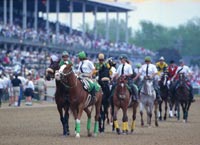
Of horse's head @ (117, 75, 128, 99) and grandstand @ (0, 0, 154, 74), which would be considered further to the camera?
grandstand @ (0, 0, 154, 74)

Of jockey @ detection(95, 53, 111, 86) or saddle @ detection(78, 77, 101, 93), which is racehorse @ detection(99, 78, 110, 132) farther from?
saddle @ detection(78, 77, 101, 93)

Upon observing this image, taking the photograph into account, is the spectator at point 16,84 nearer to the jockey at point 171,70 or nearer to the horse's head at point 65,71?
the jockey at point 171,70

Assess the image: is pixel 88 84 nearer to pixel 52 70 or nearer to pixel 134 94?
pixel 52 70

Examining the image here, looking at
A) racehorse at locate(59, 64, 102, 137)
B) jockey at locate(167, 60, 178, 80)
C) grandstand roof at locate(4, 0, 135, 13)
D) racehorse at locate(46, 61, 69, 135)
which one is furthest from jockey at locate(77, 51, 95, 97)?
grandstand roof at locate(4, 0, 135, 13)

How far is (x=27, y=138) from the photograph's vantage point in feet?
74.7

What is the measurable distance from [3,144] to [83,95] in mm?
4078

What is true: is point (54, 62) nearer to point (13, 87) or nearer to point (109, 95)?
point (109, 95)

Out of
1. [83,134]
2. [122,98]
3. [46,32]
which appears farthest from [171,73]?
[46,32]

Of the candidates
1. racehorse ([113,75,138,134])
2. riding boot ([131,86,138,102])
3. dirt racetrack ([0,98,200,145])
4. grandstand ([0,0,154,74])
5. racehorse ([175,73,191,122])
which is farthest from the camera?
grandstand ([0,0,154,74])

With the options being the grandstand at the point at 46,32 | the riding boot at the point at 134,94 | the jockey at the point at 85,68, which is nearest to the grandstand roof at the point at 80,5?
the grandstand at the point at 46,32

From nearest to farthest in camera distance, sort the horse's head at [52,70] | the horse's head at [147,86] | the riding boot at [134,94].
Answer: the horse's head at [52,70], the riding boot at [134,94], the horse's head at [147,86]

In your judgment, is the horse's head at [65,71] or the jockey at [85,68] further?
the jockey at [85,68]

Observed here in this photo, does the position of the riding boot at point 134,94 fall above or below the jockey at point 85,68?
below

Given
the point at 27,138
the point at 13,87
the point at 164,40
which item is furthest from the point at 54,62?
the point at 164,40
